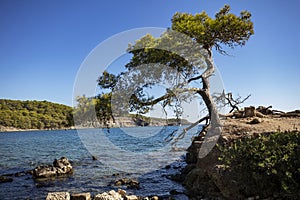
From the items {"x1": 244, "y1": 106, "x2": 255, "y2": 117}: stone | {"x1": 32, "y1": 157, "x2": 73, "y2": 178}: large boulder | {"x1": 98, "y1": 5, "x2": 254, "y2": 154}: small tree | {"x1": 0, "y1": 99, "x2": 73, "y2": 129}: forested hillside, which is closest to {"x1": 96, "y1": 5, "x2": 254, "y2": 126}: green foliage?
{"x1": 98, "y1": 5, "x2": 254, "y2": 154}: small tree

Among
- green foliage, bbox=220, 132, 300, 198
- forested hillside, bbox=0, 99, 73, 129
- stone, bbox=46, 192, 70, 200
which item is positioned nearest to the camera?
green foliage, bbox=220, 132, 300, 198

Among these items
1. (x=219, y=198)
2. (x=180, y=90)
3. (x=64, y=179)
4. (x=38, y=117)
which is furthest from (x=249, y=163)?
(x=38, y=117)

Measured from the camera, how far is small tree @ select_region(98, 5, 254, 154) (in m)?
13.7

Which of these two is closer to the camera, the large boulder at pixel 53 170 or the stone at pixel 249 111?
the stone at pixel 249 111

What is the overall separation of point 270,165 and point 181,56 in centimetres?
855

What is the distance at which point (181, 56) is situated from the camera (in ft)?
46.9

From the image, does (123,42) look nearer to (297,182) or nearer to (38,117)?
(297,182)

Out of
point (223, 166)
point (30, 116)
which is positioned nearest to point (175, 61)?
point (223, 166)

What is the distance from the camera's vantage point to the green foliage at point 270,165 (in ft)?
23.7

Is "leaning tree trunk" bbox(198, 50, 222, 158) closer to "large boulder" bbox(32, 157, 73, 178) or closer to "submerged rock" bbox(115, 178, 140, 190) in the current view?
"submerged rock" bbox(115, 178, 140, 190)

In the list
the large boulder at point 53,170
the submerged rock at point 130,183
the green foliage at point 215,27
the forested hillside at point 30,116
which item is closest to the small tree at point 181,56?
the green foliage at point 215,27

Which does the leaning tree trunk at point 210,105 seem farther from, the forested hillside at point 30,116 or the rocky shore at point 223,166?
the forested hillside at point 30,116

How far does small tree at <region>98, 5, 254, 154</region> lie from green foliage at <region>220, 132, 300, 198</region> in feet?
19.6

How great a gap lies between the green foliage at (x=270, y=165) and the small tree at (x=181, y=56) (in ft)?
19.6
